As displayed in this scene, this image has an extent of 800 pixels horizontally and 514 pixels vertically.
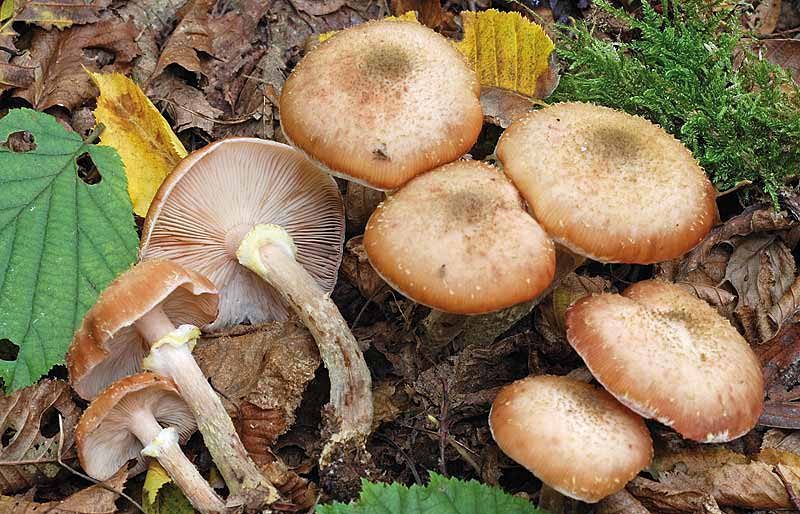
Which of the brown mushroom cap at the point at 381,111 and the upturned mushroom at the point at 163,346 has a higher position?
the brown mushroom cap at the point at 381,111

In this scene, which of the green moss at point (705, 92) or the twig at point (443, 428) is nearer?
the twig at point (443, 428)

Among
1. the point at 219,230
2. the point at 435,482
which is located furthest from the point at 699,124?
the point at 219,230

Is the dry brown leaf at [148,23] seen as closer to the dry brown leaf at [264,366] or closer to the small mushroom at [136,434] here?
the dry brown leaf at [264,366]

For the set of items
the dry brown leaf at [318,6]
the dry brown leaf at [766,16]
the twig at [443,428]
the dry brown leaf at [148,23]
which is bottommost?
the twig at [443,428]

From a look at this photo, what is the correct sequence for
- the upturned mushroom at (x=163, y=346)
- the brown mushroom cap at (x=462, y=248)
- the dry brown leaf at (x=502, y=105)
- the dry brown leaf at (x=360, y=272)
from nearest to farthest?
the brown mushroom cap at (x=462, y=248) < the upturned mushroom at (x=163, y=346) < the dry brown leaf at (x=360, y=272) < the dry brown leaf at (x=502, y=105)

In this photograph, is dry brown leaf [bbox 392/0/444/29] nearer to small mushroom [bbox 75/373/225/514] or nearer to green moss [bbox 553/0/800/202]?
green moss [bbox 553/0/800/202]

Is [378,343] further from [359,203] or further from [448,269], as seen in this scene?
[448,269]

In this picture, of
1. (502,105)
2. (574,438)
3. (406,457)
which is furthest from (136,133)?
(574,438)

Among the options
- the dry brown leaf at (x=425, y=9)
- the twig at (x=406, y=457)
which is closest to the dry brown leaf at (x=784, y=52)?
the dry brown leaf at (x=425, y=9)
